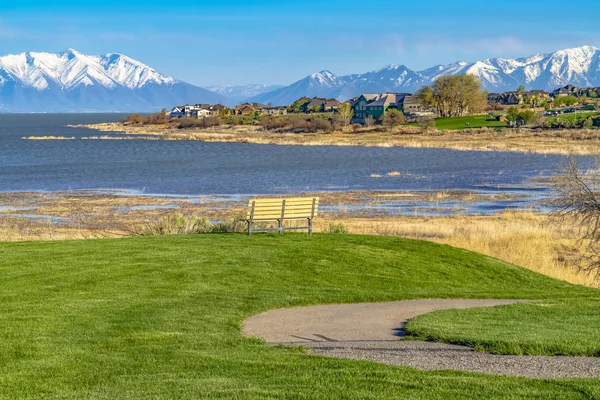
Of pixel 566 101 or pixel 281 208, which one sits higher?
pixel 566 101

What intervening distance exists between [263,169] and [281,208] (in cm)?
5184

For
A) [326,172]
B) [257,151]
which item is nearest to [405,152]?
[257,151]

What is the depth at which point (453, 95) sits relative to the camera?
538 ft

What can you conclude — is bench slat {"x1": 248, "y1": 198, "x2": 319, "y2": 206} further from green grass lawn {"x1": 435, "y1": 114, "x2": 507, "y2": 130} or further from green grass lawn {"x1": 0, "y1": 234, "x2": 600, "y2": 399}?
green grass lawn {"x1": 435, "y1": 114, "x2": 507, "y2": 130}

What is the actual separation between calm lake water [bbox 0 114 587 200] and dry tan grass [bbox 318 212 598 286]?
16.5 meters

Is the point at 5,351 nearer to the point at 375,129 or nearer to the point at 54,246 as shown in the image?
the point at 54,246

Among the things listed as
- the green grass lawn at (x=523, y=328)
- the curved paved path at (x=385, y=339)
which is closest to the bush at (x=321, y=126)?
the curved paved path at (x=385, y=339)

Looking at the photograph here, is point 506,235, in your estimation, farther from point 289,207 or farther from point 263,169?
point 263,169

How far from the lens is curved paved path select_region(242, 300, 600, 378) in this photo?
9844 mm

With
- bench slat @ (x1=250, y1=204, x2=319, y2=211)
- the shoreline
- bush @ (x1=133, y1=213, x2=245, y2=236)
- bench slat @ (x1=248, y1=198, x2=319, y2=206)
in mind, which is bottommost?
the shoreline

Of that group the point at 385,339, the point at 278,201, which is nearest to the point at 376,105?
the point at 278,201

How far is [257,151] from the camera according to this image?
10119cm

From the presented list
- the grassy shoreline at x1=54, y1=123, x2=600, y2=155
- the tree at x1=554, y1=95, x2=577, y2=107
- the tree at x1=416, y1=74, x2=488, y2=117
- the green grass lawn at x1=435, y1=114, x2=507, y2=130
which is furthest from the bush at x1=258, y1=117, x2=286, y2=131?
the tree at x1=554, y1=95, x2=577, y2=107

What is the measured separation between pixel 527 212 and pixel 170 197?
21.3 metres
